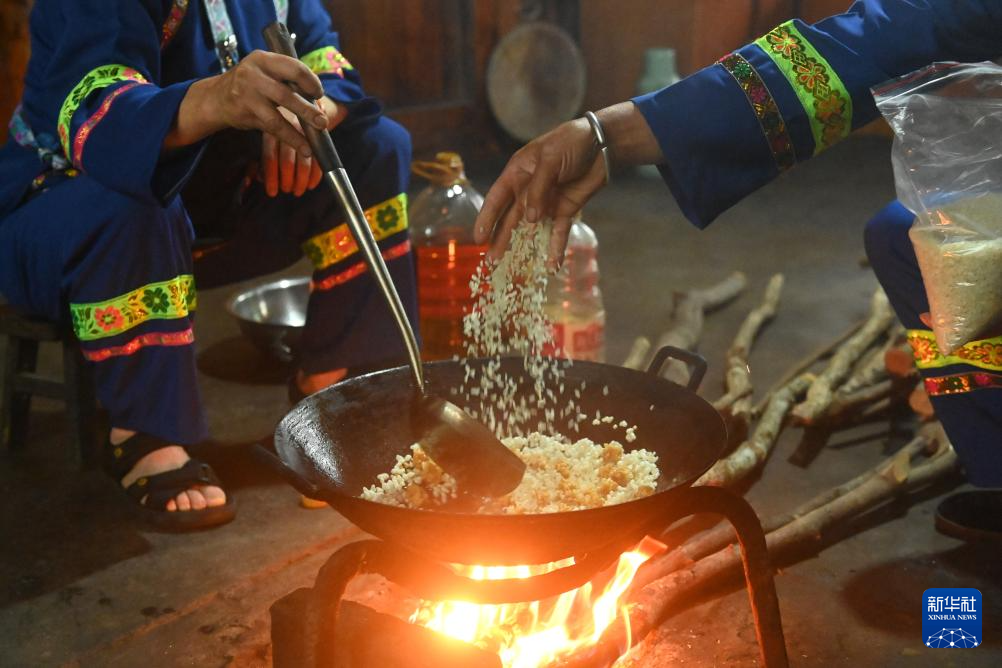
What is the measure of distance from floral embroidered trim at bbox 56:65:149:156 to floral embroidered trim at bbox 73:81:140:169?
0.10 feet

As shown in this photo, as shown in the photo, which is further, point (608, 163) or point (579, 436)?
point (579, 436)

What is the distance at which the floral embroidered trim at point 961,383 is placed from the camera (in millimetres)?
1760

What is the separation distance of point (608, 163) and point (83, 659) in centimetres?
114

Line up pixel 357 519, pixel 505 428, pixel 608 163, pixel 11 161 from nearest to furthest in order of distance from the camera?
pixel 357 519
pixel 608 163
pixel 505 428
pixel 11 161

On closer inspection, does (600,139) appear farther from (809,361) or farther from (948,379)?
(809,361)

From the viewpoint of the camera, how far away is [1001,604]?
1777mm

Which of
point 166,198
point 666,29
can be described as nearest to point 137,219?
point 166,198

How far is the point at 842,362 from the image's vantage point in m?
2.78

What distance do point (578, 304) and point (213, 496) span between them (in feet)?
4.06

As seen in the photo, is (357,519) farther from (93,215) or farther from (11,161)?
(11,161)

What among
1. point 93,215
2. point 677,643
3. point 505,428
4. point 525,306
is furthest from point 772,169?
point 93,215

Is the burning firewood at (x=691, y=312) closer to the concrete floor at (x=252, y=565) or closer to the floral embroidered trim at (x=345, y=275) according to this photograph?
the concrete floor at (x=252, y=565)

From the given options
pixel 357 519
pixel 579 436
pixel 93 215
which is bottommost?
pixel 579 436

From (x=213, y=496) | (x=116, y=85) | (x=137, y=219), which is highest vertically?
(x=116, y=85)
